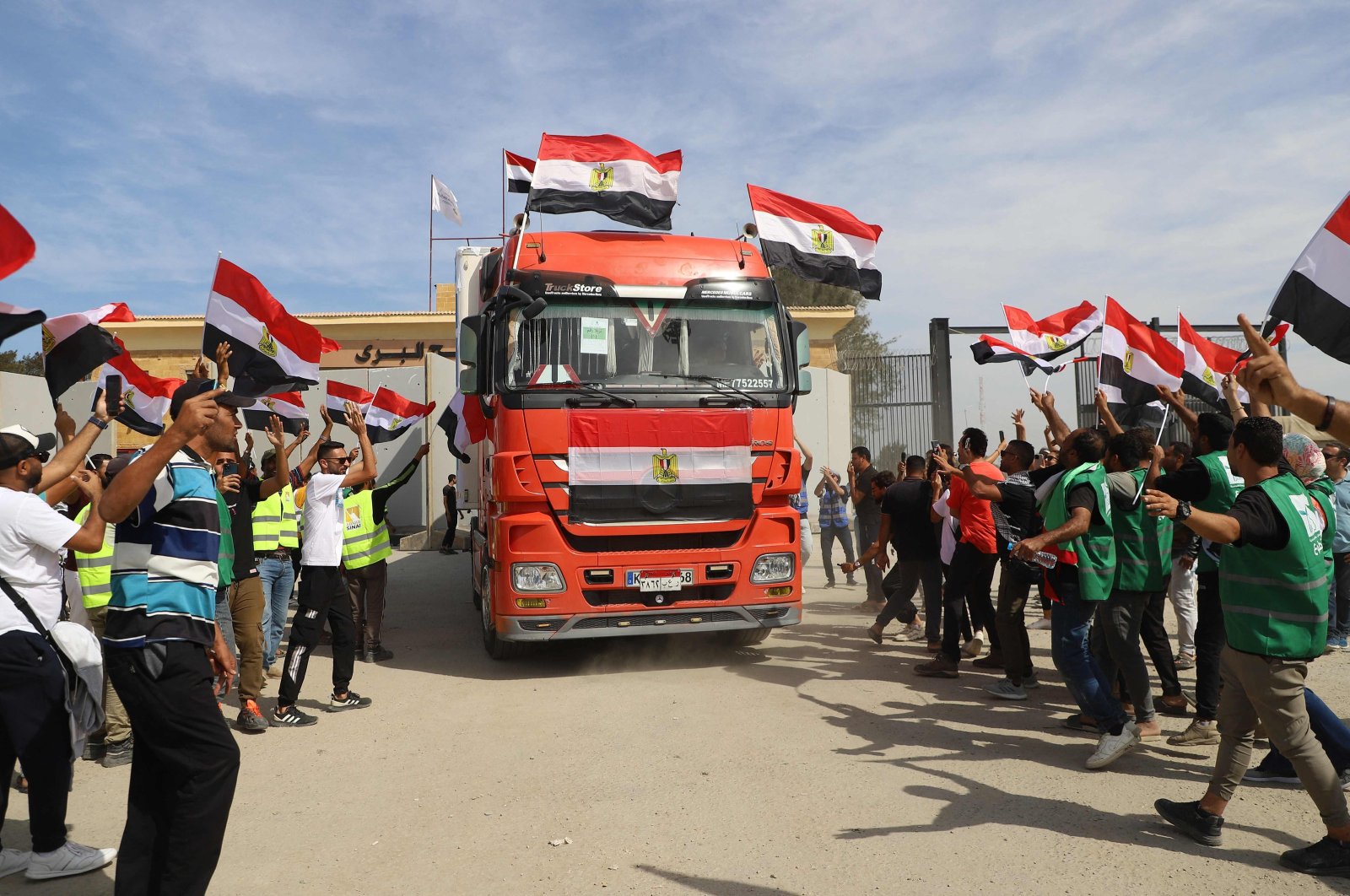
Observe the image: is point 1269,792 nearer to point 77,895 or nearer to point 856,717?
point 856,717

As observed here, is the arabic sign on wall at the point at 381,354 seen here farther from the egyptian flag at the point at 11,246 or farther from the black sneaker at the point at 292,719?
the egyptian flag at the point at 11,246

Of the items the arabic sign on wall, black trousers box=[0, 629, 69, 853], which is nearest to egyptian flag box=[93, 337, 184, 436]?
black trousers box=[0, 629, 69, 853]

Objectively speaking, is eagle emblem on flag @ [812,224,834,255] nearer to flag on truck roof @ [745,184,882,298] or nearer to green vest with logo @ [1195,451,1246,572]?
flag on truck roof @ [745,184,882,298]

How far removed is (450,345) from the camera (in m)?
24.3

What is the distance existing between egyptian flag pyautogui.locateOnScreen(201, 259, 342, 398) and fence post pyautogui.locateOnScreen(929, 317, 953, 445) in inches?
429

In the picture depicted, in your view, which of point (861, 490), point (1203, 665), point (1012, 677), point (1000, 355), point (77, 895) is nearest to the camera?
point (77, 895)

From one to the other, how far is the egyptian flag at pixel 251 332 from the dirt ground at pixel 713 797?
2.36 meters

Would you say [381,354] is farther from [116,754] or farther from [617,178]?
[116,754]

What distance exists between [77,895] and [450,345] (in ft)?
69.6

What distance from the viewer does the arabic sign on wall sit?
2302 cm

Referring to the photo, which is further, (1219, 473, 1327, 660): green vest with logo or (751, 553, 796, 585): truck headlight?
(751, 553, 796, 585): truck headlight

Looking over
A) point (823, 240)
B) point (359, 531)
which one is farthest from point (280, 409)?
point (823, 240)

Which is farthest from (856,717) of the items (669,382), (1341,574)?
(1341,574)

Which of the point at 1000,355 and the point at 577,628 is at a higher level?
the point at 1000,355
